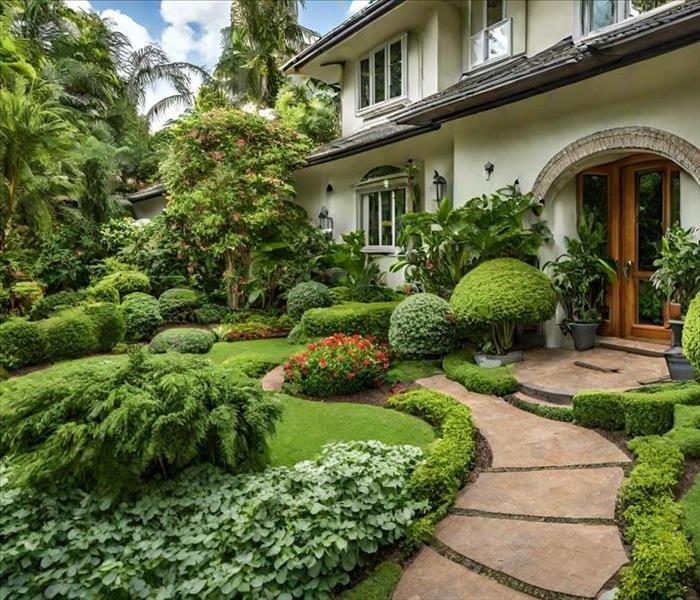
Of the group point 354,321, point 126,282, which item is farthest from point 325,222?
point 354,321

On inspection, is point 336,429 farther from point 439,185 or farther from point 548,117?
point 439,185

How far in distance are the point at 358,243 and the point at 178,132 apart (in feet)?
17.2

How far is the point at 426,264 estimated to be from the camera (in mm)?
9250

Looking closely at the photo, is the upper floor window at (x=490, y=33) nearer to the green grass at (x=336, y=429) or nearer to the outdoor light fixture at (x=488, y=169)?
Result: the outdoor light fixture at (x=488, y=169)

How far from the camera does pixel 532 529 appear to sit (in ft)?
11.0

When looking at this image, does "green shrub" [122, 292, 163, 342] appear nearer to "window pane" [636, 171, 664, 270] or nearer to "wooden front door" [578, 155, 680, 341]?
"wooden front door" [578, 155, 680, 341]

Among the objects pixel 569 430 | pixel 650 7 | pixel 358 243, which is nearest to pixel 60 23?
pixel 358 243

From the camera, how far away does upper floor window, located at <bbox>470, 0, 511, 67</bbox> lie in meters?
10.5

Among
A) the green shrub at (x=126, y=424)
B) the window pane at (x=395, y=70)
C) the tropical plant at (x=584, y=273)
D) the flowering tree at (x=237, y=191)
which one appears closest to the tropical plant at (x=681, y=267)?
the tropical plant at (x=584, y=273)

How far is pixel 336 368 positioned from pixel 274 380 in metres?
1.34

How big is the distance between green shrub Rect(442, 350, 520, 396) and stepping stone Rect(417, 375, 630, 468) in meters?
0.27

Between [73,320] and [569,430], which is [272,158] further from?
[569,430]

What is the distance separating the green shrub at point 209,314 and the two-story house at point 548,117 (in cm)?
420

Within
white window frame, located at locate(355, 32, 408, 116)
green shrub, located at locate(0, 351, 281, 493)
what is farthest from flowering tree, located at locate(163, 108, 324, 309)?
green shrub, located at locate(0, 351, 281, 493)
